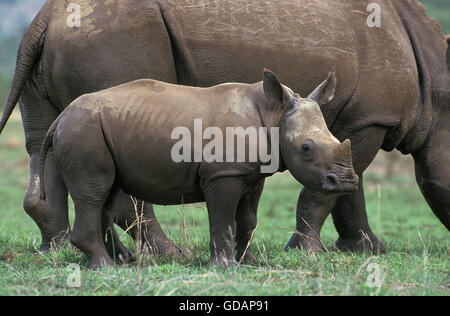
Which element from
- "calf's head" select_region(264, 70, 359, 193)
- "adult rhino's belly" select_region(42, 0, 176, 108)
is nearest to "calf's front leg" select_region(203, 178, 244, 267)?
"calf's head" select_region(264, 70, 359, 193)

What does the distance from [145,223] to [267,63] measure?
4.89 ft

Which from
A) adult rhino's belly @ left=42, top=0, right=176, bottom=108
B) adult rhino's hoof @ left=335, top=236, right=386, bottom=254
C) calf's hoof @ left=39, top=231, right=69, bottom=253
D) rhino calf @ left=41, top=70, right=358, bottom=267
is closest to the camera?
rhino calf @ left=41, top=70, right=358, bottom=267

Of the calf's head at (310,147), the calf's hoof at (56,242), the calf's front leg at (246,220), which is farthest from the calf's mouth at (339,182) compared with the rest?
the calf's hoof at (56,242)

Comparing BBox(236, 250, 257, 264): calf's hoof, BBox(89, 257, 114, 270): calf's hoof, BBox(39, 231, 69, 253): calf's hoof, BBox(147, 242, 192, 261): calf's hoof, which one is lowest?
BBox(39, 231, 69, 253): calf's hoof

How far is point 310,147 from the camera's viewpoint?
4723 millimetres

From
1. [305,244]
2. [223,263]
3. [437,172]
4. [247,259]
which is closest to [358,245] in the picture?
[305,244]

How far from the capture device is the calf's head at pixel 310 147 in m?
4.68

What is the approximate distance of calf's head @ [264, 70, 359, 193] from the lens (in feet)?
15.3

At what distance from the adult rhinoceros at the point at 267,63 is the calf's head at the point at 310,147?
1037 mm

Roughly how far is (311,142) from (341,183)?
30cm

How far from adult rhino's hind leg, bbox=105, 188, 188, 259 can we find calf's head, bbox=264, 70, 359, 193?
4.40ft

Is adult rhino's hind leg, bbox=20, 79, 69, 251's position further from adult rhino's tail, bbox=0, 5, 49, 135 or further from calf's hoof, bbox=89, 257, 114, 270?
calf's hoof, bbox=89, 257, 114, 270

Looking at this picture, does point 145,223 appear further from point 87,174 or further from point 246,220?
point 87,174
